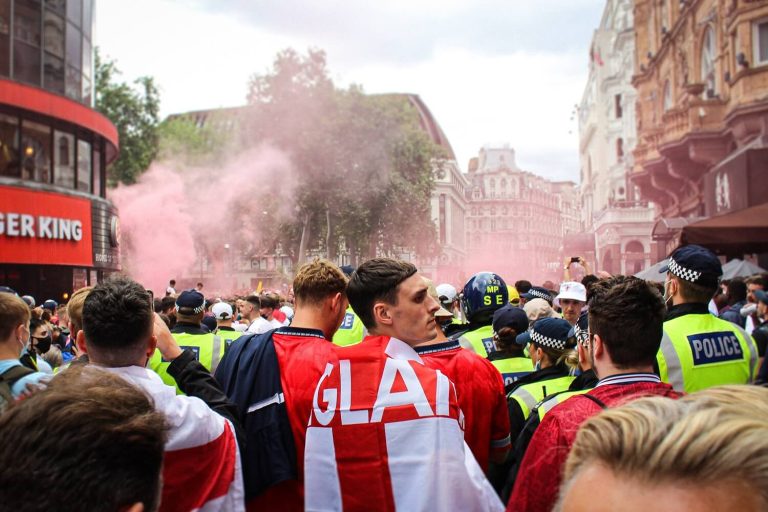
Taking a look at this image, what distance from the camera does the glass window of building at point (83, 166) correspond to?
21.6 m

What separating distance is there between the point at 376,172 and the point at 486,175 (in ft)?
139

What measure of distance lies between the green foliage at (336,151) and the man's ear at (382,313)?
35.7 meters

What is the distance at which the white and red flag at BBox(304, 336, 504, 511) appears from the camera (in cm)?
219

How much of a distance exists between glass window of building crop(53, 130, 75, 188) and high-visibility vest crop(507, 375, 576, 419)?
2021 centimetres

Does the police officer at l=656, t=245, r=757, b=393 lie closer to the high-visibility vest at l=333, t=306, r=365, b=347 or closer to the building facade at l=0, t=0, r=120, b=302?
the high-visibility vest at l=333, t=306, r=365, b=347

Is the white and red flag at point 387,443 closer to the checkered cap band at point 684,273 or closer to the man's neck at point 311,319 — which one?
the man's neck at point 311,319

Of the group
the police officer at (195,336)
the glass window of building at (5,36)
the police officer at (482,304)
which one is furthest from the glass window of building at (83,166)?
the police officer at (482,304)

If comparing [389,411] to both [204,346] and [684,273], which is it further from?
[204,346]

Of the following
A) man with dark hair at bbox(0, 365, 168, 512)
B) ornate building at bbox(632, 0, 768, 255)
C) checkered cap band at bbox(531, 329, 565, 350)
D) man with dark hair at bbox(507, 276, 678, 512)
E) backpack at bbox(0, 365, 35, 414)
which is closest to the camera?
man with dark hair at bbox(0, 365, 168, 512)

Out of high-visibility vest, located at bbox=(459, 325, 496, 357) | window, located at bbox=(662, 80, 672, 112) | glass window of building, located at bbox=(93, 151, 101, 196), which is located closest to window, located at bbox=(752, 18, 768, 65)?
window, located at bbox=(662, 80, 672, 112)

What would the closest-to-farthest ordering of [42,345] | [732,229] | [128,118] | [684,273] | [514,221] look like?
[684,273] < [42,345] < [732,229] < [128,118] < [514,221]

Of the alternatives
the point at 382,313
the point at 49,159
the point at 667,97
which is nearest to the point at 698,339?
the point at 382,313

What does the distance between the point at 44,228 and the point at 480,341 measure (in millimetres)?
17356

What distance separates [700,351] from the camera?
144 inches
